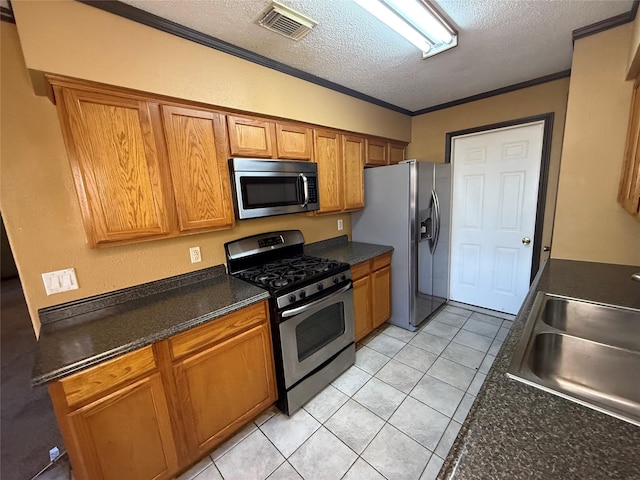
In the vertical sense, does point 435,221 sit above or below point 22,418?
above

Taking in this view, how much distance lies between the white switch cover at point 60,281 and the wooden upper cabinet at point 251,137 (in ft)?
3.88

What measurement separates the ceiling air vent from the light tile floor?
251 cm

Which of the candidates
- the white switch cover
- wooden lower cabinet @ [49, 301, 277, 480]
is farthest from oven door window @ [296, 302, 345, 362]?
the white switch cover

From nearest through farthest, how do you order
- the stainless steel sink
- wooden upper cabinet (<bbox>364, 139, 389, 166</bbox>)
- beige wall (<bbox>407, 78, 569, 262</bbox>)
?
the stainless steel sink
beige wall (<bbox>407, 78, 569, 262</bbox>)
wooden upper cabinet (<bbox>364, 139, 389, 166</bbox>)

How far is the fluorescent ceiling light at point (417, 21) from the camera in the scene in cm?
131

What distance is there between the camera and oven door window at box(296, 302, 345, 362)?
6.05ft

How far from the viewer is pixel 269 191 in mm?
2047

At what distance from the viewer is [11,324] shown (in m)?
Result: 3.46

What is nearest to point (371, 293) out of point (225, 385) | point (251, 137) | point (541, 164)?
point (225, 385)

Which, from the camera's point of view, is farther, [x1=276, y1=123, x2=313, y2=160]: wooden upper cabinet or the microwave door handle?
the microwave door handle

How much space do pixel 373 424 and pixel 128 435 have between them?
1402 millimetres

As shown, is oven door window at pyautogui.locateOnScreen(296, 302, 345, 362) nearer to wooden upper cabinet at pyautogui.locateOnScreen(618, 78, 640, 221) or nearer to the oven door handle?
the oven door handle

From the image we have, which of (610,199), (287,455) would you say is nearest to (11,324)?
(287,455)

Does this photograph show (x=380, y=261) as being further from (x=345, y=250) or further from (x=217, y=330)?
(x=217, y=330)
